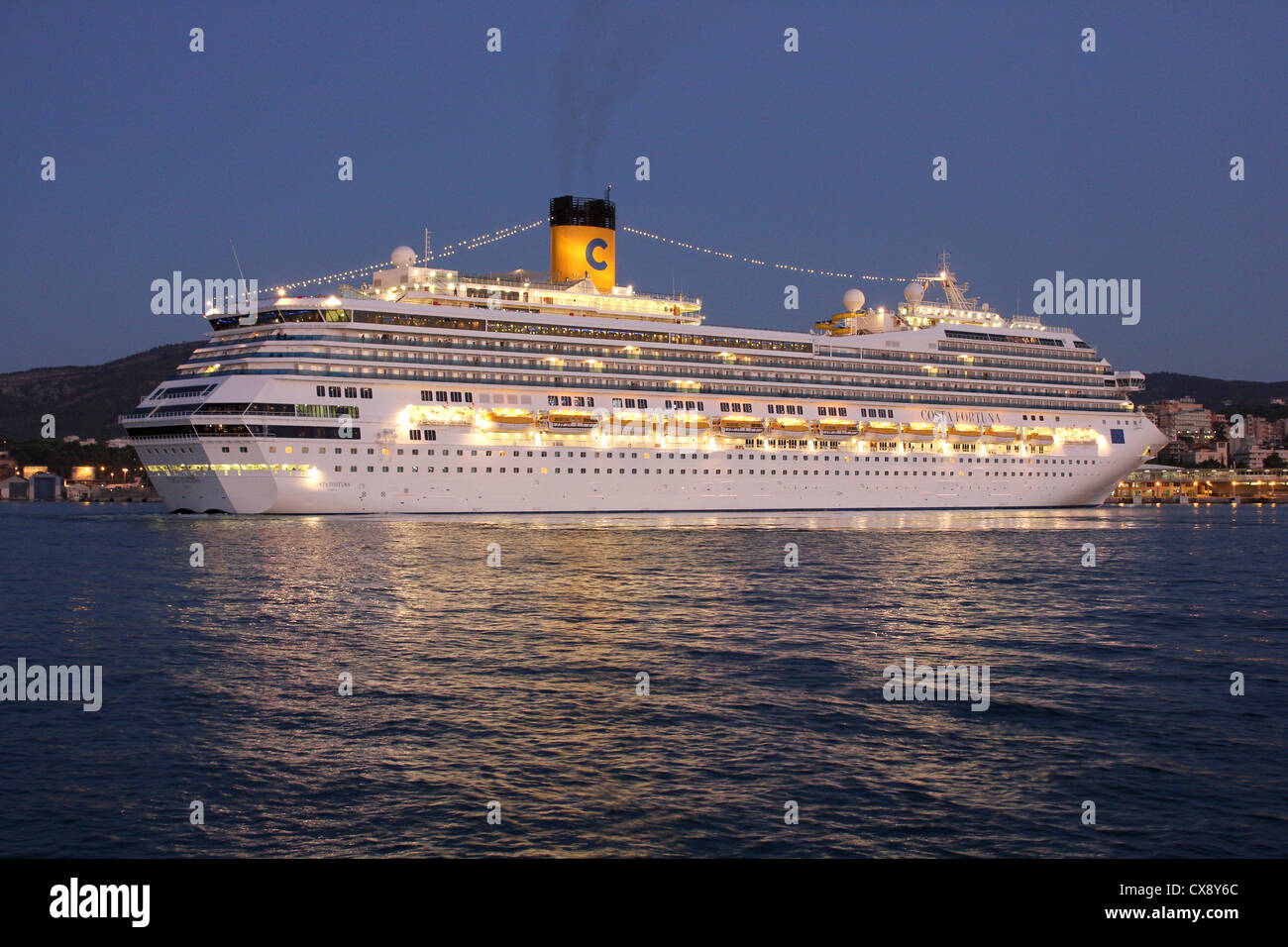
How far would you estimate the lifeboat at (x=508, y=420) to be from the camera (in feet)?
244

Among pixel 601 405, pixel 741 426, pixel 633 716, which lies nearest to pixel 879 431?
pixel 741 426

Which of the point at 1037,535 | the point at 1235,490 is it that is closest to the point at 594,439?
the point at 1037,535

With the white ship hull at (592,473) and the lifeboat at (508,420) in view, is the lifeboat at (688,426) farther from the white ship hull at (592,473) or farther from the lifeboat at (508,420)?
the lifeboat at (508,420)

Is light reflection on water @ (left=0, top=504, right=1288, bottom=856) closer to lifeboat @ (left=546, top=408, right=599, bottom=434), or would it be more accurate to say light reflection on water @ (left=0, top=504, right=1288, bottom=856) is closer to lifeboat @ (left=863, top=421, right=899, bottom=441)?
lifeboat @ (left=546, top=408, right=599, bottom=434)

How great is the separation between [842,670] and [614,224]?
260 ft

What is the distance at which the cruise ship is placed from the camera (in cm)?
6794

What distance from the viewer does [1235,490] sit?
632 ft

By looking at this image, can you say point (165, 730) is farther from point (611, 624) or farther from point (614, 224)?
point (614, 224)

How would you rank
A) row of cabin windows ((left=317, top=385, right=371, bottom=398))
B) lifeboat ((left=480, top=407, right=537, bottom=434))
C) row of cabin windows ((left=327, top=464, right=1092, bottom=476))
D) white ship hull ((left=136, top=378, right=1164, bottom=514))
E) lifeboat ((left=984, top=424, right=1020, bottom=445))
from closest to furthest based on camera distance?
white ship hull ((left=136, top=378, right=1164, bottom=514)), row of cabin windows ((left=317, top=385, right=371, bottom=398)), row of cabin windows ((left=327, top=464, right=1092, bottom=476)), lifeboat ((left=480, top=407, right=537, bottom=434)), lifeboat ((left=984, top=424, right=1020, bottom=445))

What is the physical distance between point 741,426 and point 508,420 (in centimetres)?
2015

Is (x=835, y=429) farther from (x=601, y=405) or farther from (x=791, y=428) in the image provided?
(x=601, y=405)

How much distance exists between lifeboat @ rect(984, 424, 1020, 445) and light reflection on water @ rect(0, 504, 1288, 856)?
2252 inches


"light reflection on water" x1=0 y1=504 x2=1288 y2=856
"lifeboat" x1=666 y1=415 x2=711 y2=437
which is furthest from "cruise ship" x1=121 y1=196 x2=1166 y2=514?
"light reflection on water" x1=0 y1=504 x2=1288 y2=856
